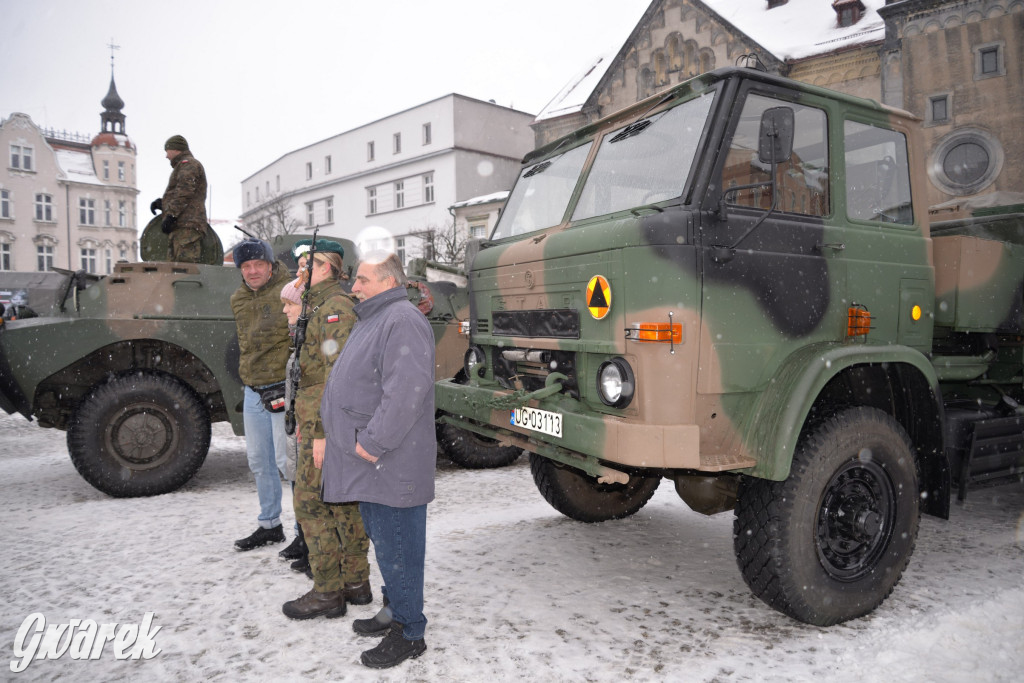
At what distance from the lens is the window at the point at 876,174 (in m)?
3.63

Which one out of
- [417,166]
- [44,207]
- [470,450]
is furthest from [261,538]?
[44,207]

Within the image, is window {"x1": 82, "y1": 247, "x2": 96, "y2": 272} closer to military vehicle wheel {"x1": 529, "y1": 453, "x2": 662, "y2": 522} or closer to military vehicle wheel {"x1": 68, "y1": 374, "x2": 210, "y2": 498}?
military vehicle wheel {"x1": 68, "y1": 374, "x2": 210, "y2": 498}

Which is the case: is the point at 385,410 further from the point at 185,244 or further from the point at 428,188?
the point at 428,188

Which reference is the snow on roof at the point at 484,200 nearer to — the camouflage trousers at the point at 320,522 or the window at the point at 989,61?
the window at the point at 989,61

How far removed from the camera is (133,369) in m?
5.89

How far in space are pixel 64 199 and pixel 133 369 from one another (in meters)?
49.0

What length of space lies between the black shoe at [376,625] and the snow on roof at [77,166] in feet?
173

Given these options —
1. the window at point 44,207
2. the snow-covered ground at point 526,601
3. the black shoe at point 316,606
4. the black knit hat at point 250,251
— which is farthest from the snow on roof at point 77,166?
the black shoe at point 316,606

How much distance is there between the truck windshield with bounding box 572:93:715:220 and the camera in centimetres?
336

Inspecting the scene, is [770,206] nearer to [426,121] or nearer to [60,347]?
[60,347]

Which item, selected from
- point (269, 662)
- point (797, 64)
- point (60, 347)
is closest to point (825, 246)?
point (269, 662)

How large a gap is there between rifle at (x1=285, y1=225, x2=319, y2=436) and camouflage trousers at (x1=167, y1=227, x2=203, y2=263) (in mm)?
3404

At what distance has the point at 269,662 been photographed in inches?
119

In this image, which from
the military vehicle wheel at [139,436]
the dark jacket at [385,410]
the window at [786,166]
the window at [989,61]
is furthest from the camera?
the window at [989,61]
